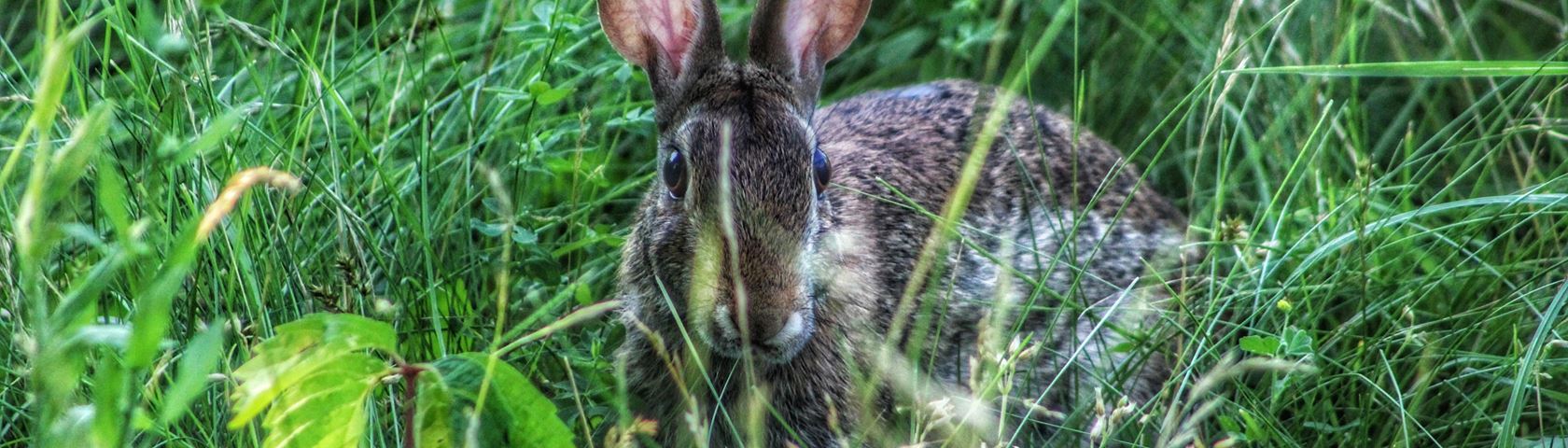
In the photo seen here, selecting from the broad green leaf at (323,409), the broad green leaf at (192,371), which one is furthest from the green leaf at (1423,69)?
the broad green leaf at (192,371)

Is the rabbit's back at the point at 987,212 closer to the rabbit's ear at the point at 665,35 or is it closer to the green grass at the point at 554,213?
the green grass at the point at 554,213

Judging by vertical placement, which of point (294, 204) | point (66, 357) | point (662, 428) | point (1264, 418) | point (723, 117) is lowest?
point (662, 428)

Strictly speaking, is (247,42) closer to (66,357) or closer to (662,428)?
(662,428)

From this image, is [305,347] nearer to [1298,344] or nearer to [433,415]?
[433,415]

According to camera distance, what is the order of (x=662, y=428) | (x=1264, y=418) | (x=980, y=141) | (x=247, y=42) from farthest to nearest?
(x=247, y=42)
(x=662, y=428)
(x=1264, y=418)
(x=980, y=141)

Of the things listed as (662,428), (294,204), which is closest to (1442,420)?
(662,428)

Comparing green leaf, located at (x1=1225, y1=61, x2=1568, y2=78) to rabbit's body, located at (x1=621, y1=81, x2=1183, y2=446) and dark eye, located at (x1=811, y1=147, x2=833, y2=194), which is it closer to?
rabbit's body, located at (x1=621, y1=81, x2=1183, y2=446)

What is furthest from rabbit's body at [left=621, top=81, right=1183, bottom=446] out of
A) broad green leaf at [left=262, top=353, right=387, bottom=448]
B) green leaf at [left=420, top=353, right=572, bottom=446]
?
broad green leaf at [left=262, top=353, right=387, bottom=448]
